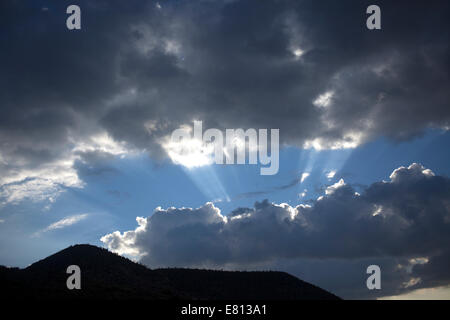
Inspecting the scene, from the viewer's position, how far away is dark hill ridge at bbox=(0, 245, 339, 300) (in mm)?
45594

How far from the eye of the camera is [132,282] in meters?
59.7

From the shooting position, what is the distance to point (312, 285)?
82.0m

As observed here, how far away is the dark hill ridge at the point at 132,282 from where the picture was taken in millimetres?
45594
